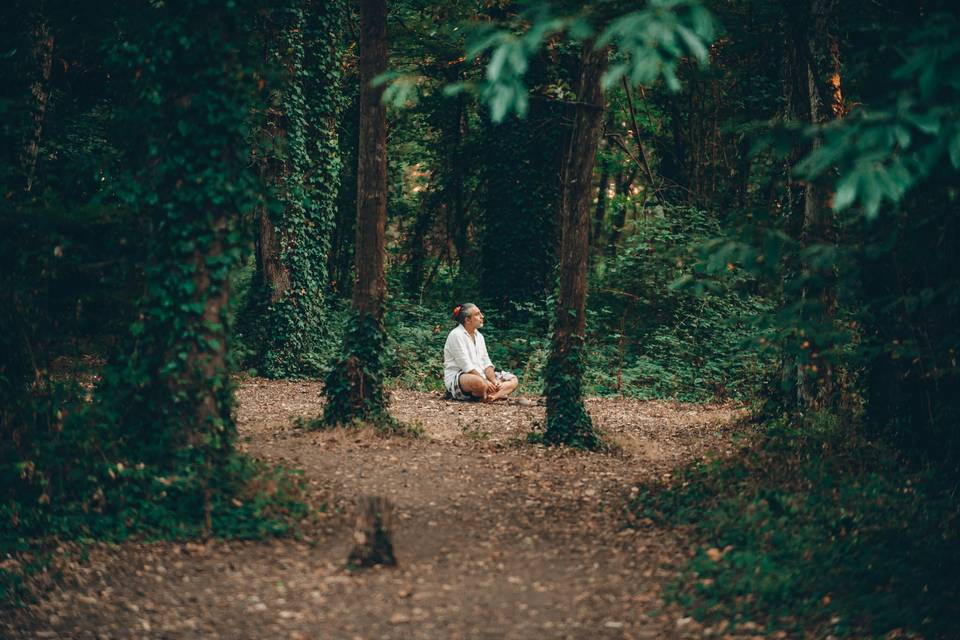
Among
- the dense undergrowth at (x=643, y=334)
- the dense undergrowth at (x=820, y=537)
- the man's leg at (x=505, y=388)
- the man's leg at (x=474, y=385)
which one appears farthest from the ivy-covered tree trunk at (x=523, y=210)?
the dense undergrowth at (x=820, y=537)

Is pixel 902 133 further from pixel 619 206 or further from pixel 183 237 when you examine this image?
pixel 619 206

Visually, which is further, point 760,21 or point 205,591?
point 760,21

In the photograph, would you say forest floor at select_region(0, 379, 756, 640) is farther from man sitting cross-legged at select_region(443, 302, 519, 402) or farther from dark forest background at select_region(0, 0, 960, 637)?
man sitting cross-legged at select_region(443, 302, 519, 402)

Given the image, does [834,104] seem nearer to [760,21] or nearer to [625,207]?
[760,21]

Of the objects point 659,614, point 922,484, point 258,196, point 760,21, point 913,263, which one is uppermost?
point 760,21

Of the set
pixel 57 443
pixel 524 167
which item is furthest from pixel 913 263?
pixel 524 167

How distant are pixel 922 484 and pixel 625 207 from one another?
20371 mm

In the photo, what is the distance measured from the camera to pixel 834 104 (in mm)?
8508

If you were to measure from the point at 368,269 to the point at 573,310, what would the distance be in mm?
2300

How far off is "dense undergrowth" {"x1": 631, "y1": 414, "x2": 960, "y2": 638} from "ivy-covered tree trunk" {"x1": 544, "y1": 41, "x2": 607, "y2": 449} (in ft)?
6.10

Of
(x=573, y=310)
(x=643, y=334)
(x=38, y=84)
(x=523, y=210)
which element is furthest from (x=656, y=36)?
(x=523, y=210)

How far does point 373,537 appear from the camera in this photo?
5301mm

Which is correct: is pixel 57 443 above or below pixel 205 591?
above

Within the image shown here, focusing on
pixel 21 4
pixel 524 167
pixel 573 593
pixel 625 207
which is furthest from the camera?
pixel 625 207
